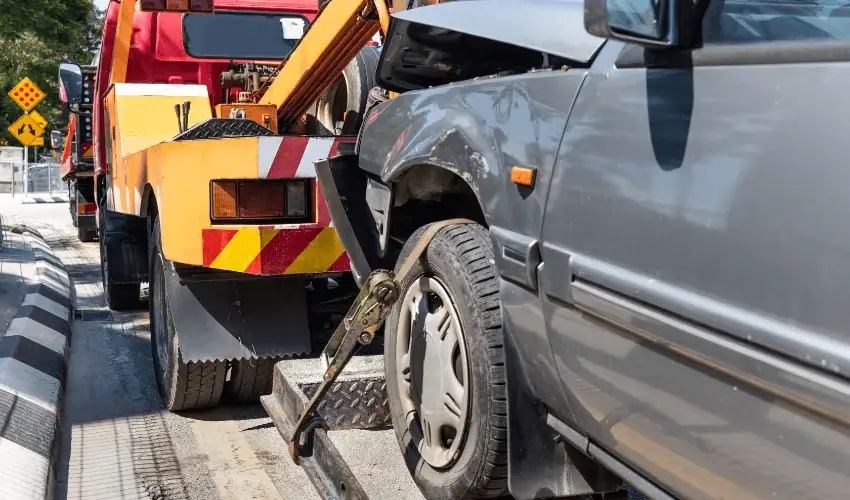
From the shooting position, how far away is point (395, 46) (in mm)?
3143

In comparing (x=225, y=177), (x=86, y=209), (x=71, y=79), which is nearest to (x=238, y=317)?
(x=225, y=177)

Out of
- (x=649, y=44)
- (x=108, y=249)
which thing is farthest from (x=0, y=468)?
(x=108, y=249)

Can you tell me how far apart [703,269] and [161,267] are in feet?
13.6

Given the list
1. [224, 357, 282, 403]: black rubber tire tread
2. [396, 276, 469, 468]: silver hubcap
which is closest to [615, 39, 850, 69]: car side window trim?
[396, 276, 469, 468]: silver hubcap

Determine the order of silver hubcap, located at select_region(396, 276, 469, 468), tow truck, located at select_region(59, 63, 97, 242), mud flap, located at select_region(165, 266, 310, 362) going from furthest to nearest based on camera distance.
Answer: tow truck, located at select_region(59, 63, 97, 242) < mud flap, located at select_region(165, 266, 310, 362) < silver hubcap, located at select_region(396, 276, 469, 468)

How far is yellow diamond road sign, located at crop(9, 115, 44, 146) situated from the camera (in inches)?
971

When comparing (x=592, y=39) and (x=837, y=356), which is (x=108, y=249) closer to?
(x=592, y=39)

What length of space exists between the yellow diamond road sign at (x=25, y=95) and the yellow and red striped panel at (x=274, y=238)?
21889 mm

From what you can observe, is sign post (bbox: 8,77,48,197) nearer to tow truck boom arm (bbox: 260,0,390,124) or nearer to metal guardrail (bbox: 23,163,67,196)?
metal guardrail (bbox: 23,163,67,196)

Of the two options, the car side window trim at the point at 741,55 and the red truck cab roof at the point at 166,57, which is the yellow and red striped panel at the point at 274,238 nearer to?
the car side window trim at the point at 741,55

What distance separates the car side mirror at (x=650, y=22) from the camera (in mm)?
1623

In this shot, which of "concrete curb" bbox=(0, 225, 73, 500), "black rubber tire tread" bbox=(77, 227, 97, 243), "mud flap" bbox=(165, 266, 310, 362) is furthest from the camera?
"black rubber tire tread" bbox=(77, 227, 97, 243)

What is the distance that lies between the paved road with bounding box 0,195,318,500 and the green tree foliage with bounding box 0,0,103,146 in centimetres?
2812

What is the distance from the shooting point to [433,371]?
2.60 m
